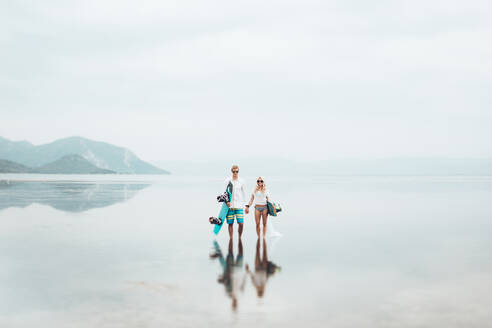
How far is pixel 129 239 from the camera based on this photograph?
571 inches

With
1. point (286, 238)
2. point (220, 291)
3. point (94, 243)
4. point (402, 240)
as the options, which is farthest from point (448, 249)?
point (94, 243)

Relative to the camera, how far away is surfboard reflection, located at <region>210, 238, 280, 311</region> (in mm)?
8117

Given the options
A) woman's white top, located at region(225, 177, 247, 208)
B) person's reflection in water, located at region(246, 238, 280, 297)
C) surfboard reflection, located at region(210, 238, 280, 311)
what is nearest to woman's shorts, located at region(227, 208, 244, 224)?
woman's white top, located at region(225, 177, 247, 208)

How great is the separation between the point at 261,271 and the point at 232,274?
687 mm

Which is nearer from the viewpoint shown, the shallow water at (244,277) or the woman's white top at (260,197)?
the shallow water at (244,277)

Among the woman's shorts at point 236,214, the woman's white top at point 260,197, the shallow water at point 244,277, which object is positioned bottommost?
the shallow water at point 244,277

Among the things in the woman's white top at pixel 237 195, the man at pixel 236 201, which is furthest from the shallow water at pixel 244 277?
the woman's white top at pixel 237 195

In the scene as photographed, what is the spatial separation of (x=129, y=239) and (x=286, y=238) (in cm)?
510

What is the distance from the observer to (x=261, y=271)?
9.77 metres

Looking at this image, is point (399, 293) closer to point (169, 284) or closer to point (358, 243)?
point (169, 284)

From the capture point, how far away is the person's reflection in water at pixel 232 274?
805 cm

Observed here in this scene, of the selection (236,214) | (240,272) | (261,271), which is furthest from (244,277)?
(236,214)

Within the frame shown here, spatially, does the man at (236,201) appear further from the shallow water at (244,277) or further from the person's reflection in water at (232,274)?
the person's reflection in water at (232,274)

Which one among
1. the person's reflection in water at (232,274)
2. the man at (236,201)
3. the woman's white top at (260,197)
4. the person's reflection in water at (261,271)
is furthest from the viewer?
the woman's white top at (260,197)
